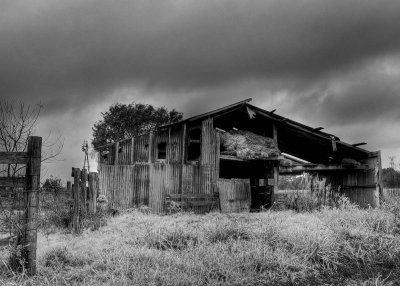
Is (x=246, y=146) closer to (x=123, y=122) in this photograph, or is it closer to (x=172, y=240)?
(x=172, y=240)

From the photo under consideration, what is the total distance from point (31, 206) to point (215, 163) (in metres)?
10.8

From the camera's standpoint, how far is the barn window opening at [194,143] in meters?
16.2

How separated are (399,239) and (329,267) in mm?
2689

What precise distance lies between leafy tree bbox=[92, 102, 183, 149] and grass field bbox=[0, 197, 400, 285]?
3052 centimetres

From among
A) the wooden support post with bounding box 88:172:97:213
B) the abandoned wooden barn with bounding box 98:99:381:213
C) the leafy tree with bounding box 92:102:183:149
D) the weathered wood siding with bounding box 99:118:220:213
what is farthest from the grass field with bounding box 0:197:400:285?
the leafy tree with bounding box 92:102:183:149

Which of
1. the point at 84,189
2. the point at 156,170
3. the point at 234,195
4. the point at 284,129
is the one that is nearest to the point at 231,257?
the point at 84,189

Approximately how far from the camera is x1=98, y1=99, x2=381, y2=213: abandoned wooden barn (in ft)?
49.7

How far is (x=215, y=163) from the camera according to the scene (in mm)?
16078

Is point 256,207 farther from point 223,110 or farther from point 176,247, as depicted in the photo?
point 176,247

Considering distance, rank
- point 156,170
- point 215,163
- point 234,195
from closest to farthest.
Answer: point 156,170 < point 215,163 < point 234,195

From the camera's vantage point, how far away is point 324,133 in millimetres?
17859

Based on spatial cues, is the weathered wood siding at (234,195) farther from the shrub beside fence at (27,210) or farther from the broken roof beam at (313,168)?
the shrub beside fence at (27,210)

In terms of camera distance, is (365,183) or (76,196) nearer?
(76,196)

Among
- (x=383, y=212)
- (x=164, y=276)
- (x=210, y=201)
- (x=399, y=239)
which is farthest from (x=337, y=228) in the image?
(x=210, y=201)
